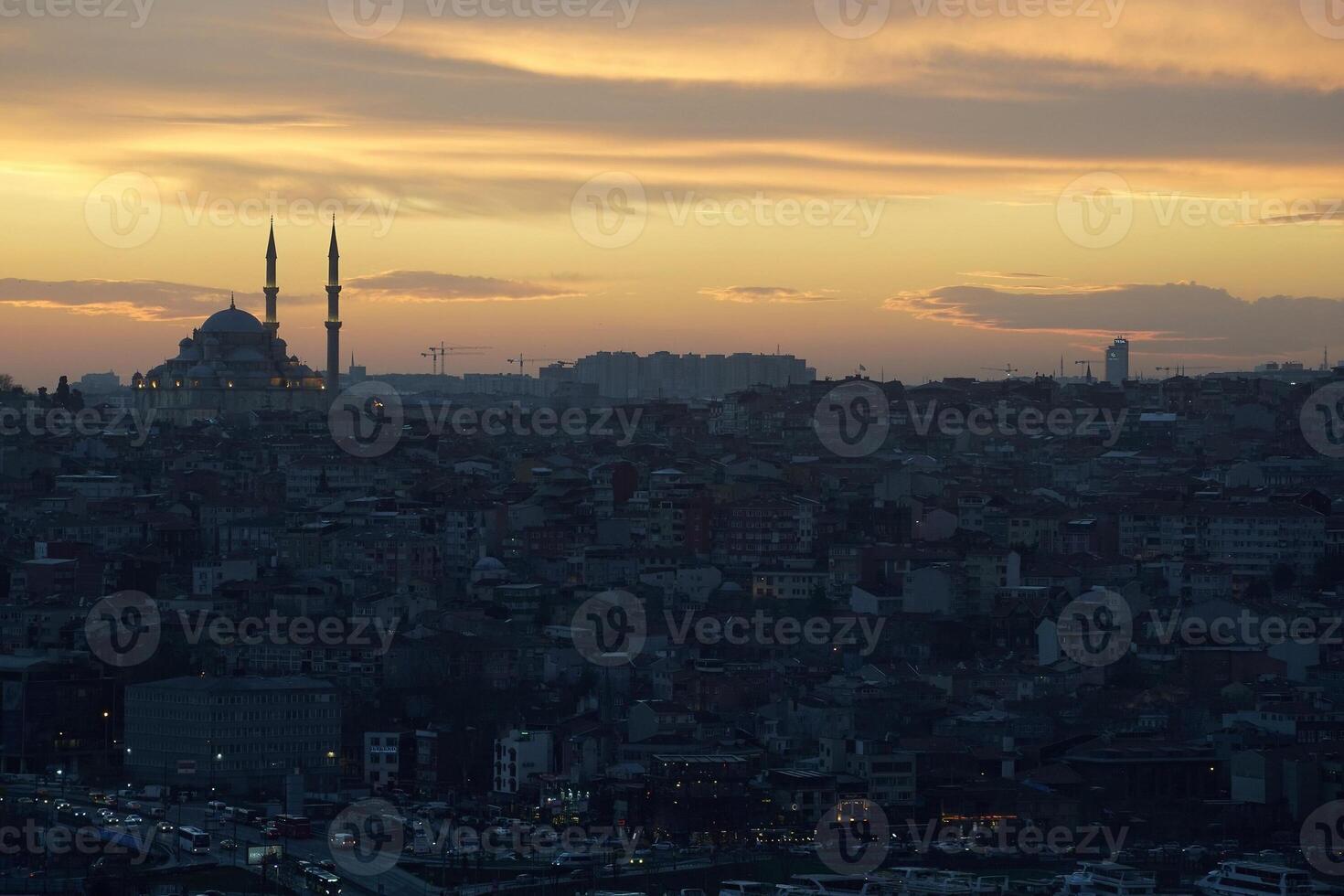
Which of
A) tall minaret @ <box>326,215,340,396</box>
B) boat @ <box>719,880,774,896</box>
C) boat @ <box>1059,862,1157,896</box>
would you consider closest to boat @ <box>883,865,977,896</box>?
boat @ <box>1059,862,1157,896</box>

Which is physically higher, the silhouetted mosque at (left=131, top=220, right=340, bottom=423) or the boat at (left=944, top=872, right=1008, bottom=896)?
the silhouetted mosque at (left=131, top=220, right=340, bottom=423)

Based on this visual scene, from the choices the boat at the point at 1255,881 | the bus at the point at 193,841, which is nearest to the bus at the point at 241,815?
the bus at the point at 193,841

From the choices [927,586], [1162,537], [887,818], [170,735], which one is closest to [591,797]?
[887,818]

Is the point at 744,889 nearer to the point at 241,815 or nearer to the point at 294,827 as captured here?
the point at 294,827

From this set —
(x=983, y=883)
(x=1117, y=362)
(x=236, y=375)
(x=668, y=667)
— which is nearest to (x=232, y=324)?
(x=236, y=375)

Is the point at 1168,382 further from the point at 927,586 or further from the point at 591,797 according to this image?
the point at 591,797

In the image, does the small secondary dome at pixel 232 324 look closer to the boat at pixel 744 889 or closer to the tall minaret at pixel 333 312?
the tall minaret at pixel 333 312

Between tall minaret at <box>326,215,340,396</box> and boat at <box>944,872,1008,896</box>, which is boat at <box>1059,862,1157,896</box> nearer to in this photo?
boat at <box>944,872,1008,896</box>
